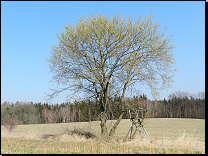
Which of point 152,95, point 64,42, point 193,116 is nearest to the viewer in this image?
point 152,95

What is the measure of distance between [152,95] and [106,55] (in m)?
4.36

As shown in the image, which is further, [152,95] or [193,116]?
[193,116]

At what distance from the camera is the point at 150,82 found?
545 inches

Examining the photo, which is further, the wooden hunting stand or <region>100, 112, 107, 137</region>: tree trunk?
<region>100, 112, 107, 137</region>: tree trunk

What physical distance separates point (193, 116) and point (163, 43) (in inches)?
2613

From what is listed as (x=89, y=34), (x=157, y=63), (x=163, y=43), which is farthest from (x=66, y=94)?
(x=163, y=43)

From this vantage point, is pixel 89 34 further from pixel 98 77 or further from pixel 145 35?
pixel 145 35

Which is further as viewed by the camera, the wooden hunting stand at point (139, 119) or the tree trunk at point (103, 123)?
the tree trunk at point (103, 123)

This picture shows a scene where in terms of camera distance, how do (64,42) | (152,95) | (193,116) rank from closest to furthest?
(152,95), (64,42), (193,116)

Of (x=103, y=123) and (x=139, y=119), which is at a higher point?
(x=139, y=119)

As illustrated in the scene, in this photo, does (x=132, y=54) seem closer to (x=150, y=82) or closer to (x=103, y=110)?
(x=150, y=82)

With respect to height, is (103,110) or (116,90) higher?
(116,90)

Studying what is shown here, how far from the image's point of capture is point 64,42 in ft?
48.0

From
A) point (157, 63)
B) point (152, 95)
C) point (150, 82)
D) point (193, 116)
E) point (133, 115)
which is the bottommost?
point (193, 116)
